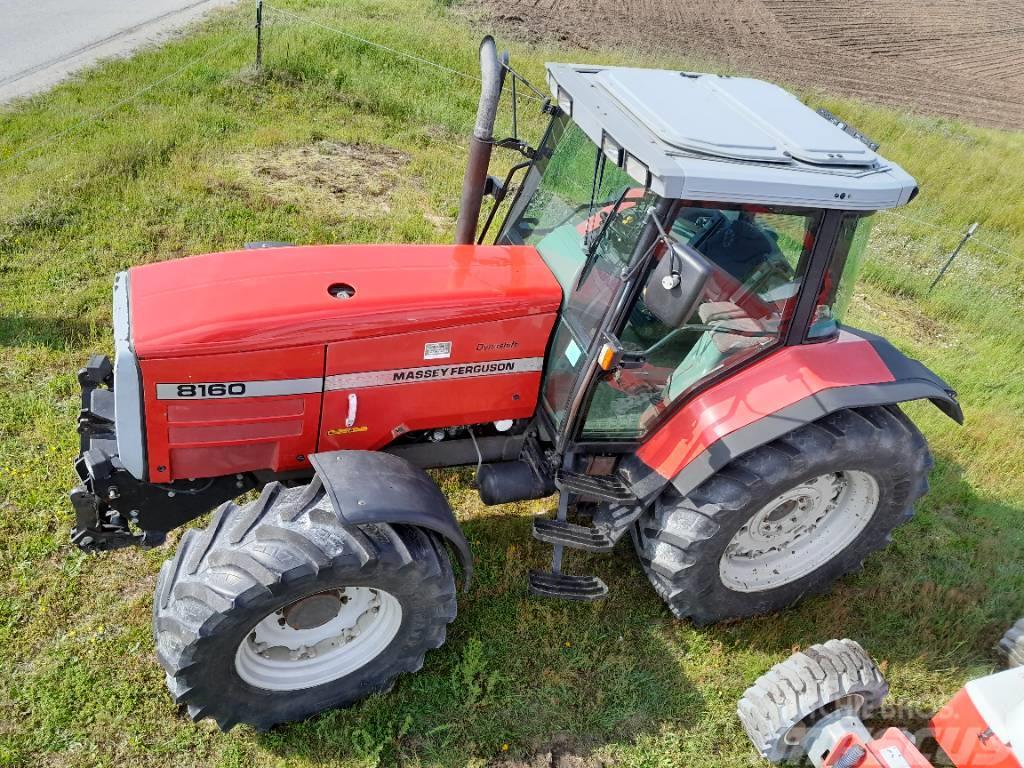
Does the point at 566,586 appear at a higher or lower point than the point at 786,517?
lower

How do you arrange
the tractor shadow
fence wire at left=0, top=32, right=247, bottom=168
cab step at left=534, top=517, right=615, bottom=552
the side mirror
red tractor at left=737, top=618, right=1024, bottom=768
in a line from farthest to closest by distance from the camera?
fence wire at left=0, top=32, right=247, bottom=168, cab step at left=534, top=517, right=615, bottom=552, the tractor shadow, red tractor at left=737, top=618, right=1024, bottom=768, the side mirror

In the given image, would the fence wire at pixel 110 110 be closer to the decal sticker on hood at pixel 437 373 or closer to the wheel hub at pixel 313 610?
the decal sticker on hood at pixel 437 373

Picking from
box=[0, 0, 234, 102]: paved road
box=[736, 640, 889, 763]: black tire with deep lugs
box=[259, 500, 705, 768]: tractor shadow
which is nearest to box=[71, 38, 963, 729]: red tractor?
box=[259, 500, 705, 768]: tractor shadow

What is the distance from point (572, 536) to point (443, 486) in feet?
3.54

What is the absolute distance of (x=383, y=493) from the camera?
9.79 ft

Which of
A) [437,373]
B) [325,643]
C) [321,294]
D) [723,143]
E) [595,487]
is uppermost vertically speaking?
[723,143]

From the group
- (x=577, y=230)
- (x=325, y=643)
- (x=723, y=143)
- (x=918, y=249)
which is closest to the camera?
(x=723, y=143)

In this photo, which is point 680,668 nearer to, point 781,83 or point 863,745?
point 863,745

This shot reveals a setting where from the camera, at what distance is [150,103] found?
846 cm

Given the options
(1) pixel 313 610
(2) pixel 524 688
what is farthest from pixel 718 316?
(1) pixel 313 610

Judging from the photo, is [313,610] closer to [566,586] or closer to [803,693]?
[566,586]

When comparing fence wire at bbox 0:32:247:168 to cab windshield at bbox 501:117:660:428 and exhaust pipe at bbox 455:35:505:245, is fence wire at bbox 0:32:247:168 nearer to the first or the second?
exhaust pipe at bbox 455:35:505:245

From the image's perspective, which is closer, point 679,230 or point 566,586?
point 679,230

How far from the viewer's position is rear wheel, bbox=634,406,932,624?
346 centimetres
